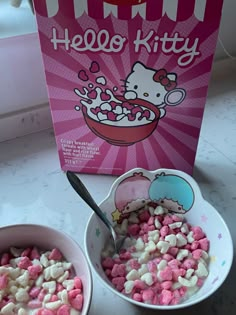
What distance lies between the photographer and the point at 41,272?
510 mm

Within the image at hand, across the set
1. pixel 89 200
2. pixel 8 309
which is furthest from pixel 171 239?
pixel 8 309

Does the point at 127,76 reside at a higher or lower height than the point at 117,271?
higher

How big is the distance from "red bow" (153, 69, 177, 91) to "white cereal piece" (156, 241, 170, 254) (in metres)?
0.21

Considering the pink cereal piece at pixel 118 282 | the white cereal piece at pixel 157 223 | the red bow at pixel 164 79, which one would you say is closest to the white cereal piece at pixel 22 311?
the pink cereal piece at pixel 118 282

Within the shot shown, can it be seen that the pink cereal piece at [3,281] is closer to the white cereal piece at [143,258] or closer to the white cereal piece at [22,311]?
the white cereal piece at [22,311]

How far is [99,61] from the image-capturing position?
53 centimetres

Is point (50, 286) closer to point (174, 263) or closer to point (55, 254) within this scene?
point (55, 254)

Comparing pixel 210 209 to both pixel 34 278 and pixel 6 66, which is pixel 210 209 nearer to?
pixel 34 278

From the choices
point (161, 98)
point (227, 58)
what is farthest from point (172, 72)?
point (227, 58)

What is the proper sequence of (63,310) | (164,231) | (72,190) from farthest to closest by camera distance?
(72,190) < (164,231) < (63,310)

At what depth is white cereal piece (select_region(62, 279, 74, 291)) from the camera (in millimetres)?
478

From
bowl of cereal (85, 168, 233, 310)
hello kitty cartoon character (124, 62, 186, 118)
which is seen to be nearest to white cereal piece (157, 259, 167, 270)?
bowl of cereal (85, 168, 233, 310)

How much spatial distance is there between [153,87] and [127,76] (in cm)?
4

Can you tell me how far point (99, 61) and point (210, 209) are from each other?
0.83 ft
